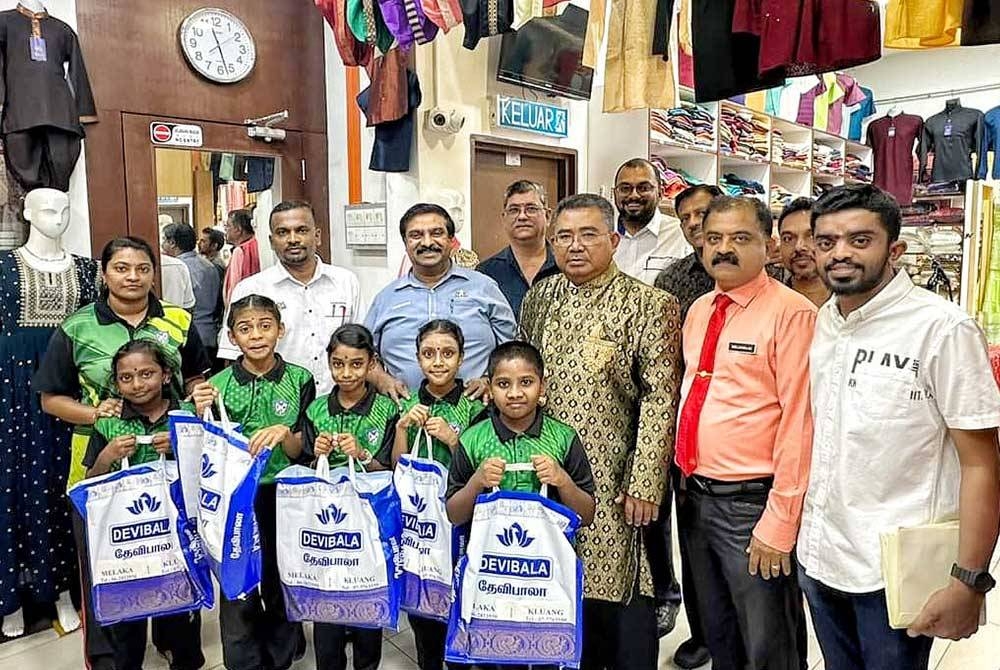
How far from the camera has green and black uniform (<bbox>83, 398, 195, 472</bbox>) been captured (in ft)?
7.54

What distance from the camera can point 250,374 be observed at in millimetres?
2332

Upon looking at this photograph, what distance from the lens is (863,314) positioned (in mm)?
1519

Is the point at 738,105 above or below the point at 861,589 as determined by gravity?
above

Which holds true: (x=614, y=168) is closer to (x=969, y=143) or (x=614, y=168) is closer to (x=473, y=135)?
(x=473, y=135)

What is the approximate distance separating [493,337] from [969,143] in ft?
20.4

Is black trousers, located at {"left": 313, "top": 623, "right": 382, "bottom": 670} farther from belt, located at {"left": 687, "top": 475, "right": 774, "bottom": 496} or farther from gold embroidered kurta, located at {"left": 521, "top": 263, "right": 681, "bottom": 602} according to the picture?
belt, located at {"left": 687, "top": 475, "right": 774, "bottom": 496}

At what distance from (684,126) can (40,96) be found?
Answer: 3899 millimetres

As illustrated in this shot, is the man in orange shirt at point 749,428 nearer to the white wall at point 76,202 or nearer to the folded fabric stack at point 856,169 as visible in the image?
the white wall at point 76,202

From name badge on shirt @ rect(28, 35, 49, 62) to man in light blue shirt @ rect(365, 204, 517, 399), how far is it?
1.77 metres

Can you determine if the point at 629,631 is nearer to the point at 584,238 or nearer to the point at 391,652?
the point at 391,652

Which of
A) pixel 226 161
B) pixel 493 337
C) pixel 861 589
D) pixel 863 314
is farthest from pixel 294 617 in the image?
pixel 226 161

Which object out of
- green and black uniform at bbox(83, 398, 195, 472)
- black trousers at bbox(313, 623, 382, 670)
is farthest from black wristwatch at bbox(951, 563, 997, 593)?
green and black uniform at bbox(83, 398, 195, 472)

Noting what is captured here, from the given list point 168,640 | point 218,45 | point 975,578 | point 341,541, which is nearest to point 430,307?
point 341,541

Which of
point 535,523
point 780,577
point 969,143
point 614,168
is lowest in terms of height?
point 780,577
